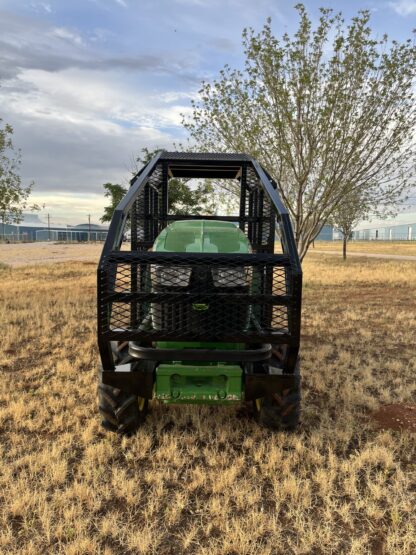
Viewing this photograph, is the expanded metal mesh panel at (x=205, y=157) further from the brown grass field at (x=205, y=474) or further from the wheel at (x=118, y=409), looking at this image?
the brown grass field at (x=205, y=474)

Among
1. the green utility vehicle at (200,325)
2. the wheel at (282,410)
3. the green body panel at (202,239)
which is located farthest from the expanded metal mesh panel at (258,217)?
the wheel at (282,410)

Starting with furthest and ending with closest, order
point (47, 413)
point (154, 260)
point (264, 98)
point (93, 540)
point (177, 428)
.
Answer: point (264, 98) → point (47, 413) → point (177, 428) → point (154, 260) → point (93, 540)

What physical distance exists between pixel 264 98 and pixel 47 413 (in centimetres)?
795

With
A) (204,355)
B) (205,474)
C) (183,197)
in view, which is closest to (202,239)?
(204,355)

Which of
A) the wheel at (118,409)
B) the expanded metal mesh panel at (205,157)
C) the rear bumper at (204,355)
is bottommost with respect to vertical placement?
the wheel at (118,409)

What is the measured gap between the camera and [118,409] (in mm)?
3775

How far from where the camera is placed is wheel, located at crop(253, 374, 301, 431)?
12.3 ft

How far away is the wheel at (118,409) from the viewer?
12.3 ft

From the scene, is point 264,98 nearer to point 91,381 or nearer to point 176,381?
point 91,381

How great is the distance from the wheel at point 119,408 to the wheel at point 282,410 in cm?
116

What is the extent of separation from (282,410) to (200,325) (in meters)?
1.21

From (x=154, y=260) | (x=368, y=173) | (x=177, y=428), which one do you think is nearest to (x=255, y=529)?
(x=177, y=428)

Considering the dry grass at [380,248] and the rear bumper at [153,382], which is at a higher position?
the dry grass at [380,248]

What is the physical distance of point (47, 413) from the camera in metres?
4.36
